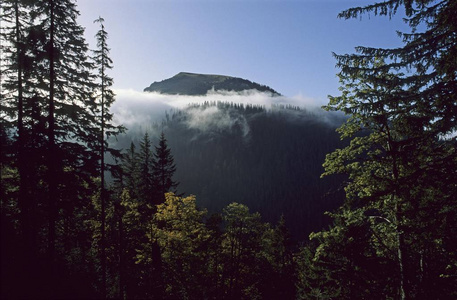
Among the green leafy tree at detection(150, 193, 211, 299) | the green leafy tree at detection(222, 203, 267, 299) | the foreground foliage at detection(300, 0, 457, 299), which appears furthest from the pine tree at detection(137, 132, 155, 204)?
the foreground foliage at detection(300, 0, 457, 299)

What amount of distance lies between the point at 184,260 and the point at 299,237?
137283mm

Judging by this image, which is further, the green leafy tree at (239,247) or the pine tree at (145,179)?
the pine tree at (145,179)

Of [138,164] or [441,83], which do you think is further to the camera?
[138,164]

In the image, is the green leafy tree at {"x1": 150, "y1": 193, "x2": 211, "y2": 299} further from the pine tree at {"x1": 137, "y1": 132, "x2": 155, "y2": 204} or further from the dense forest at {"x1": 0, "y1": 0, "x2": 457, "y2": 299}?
the pine tree at {"x1": 137, "y1": 132, "x2": 155, "y2": 204}

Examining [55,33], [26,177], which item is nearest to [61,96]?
[55,33]

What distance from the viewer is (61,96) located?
13.3m

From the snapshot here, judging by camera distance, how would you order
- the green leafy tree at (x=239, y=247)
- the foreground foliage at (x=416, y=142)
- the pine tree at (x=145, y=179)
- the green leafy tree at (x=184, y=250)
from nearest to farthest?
the foreground foliage at (x=416, y=142) → the green leafy tree at (x=184, y=250) → the green leafy tree at (x=239, y=247) → the pine tree at (x=145, y=179)

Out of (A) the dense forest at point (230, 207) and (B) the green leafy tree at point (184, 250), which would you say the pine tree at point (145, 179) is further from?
(B) the green leafy tree at point (184, 250)

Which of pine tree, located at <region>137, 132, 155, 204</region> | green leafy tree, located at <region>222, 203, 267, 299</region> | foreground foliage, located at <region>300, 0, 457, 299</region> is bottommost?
green leafy tree, located at <region>222, 203, 267, 299</region>

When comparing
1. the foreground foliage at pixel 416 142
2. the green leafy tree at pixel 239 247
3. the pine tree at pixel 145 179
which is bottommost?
the green leafy tree at pixel 239 247

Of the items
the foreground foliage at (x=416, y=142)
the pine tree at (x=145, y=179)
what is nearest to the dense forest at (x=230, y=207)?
the foreground foliage at (x=416, y=142)

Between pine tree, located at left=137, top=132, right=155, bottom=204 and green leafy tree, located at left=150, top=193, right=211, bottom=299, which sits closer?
green leafy tree, located at left=150, top=193, right=211, bottom=299

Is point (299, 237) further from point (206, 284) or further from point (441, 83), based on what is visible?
point (441, 83)

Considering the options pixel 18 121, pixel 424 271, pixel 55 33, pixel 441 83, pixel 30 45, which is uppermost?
pixel 55 33
